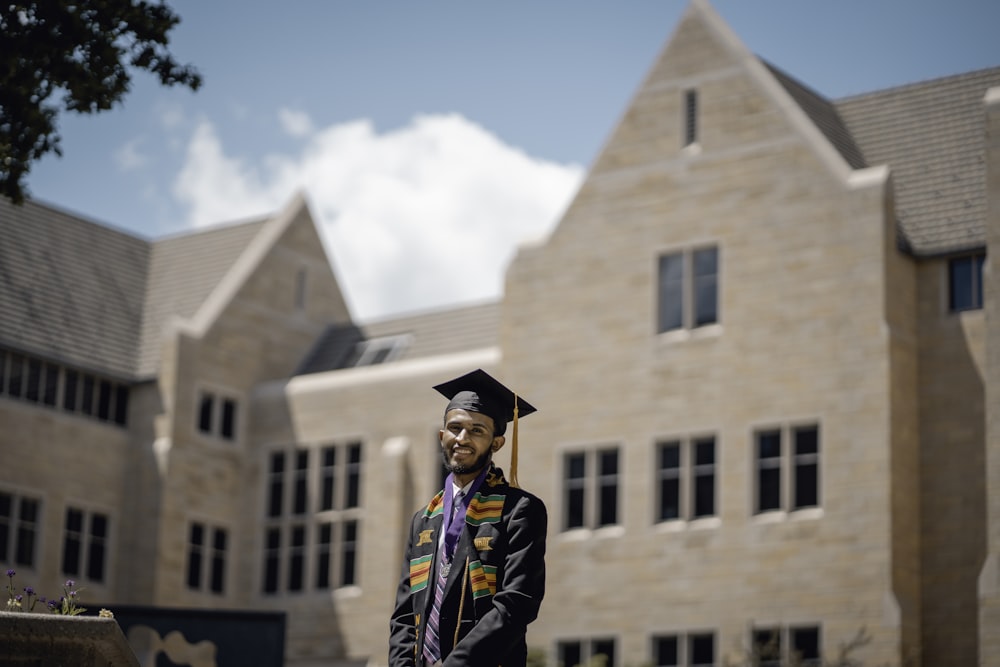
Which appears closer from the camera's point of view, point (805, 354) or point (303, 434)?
point (805, 354)

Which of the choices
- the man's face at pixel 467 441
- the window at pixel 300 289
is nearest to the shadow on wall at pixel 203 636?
the man's face at pixel 467 441

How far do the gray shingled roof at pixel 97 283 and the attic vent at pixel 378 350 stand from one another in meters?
3.69

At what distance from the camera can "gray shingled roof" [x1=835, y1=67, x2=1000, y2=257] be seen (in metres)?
33.6

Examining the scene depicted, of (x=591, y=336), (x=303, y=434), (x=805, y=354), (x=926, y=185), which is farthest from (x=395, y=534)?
(x=926, y=185)

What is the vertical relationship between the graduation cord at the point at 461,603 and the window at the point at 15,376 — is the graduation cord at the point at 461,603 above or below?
below

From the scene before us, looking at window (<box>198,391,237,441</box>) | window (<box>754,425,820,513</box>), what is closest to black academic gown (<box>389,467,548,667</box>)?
window (<box>754,425,820,513</box>)

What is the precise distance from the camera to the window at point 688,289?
3447 cm

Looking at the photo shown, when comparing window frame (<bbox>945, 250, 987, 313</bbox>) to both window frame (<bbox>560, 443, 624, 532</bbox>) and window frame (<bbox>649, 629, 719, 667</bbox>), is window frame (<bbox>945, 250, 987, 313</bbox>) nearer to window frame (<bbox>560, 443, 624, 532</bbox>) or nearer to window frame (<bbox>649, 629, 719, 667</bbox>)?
window frame (<bbox>560, 443, 624, 532</bbox>)

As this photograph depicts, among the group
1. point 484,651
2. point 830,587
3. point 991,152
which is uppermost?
point 991,152

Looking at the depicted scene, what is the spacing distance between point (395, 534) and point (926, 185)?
506 inches

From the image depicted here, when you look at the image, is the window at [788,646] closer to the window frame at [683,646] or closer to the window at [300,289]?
the window frame at [683,646]

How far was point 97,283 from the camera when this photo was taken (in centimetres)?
4288

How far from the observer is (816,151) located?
33.8m

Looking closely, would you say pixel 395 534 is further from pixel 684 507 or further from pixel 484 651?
pixel 484 651
